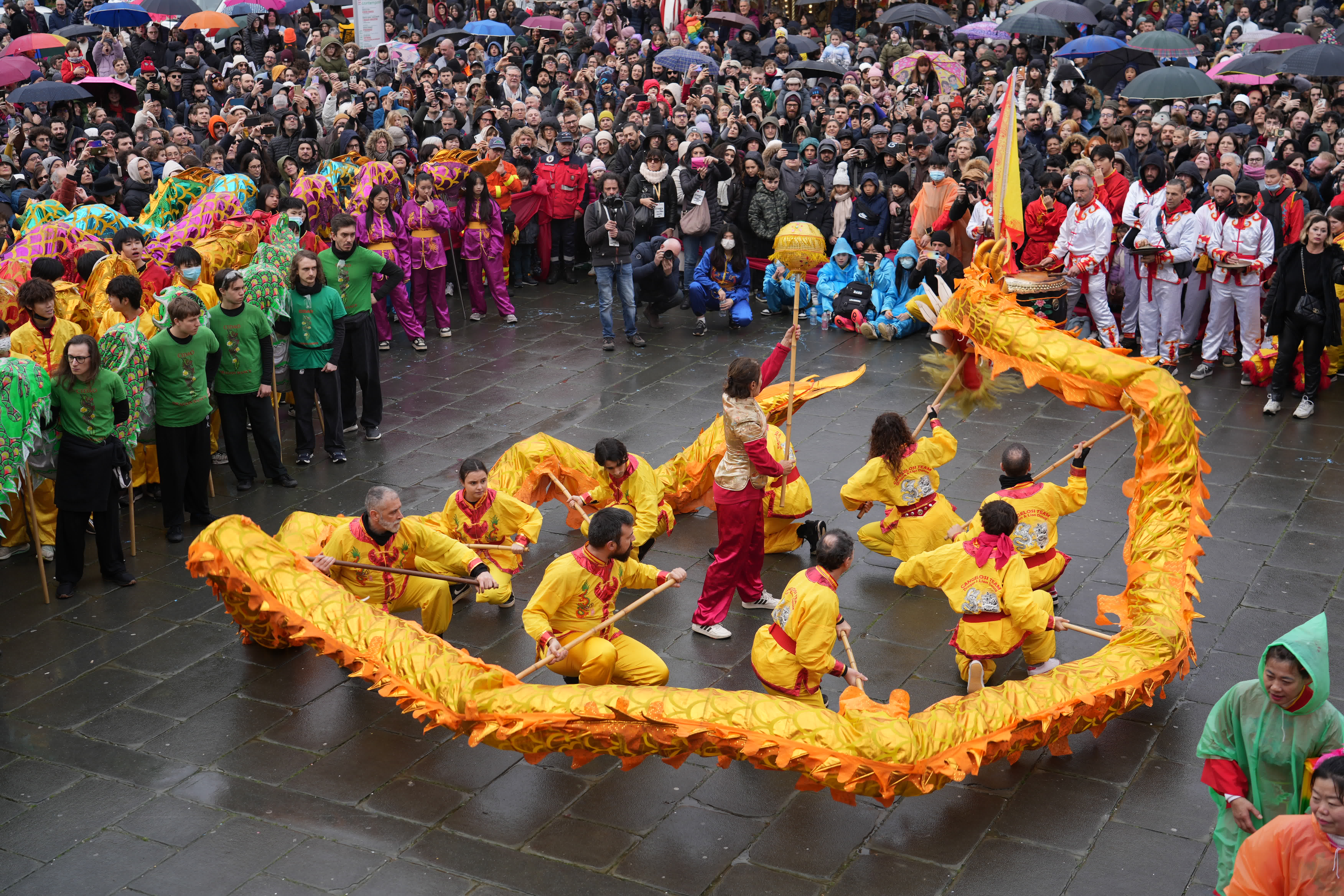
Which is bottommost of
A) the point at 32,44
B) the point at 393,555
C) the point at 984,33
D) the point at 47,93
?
the point at 393,555

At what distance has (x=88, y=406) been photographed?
784cm

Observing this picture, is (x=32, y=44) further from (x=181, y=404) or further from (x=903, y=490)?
(x=903, y=490)

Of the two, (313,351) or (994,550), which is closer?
(994,550)

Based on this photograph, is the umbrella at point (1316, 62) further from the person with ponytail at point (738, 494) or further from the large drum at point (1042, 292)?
the person with ponytail at point (738, 494)

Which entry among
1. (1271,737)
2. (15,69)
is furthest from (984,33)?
(1271,737)

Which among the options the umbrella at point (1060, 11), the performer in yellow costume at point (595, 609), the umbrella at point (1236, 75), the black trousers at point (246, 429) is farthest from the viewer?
the umbrella at point (1060, 11)

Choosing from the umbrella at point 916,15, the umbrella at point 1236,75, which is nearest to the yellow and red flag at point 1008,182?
the umbrella at point 1236,75

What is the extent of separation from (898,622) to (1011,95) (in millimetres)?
3325

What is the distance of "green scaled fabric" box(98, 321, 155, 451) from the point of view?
26.9 ft

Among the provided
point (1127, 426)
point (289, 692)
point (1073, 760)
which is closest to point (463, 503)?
point (289, 692)

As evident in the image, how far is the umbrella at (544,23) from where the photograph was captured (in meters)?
20.3

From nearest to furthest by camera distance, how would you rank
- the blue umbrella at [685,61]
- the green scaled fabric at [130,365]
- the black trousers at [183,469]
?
the green scaled fabric at [130,365] → the black trousers at [183,469] → the blue umbrella at [685,61]

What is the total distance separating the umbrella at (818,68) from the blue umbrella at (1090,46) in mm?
2927

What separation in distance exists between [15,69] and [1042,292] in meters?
12.7
